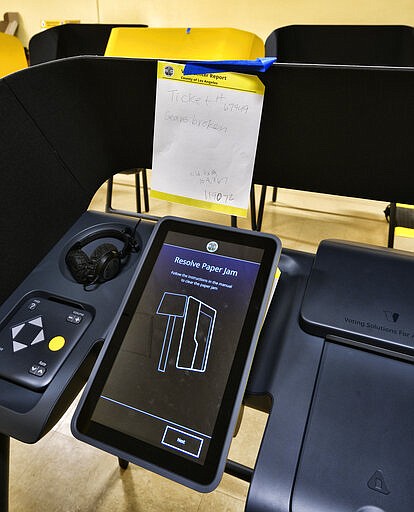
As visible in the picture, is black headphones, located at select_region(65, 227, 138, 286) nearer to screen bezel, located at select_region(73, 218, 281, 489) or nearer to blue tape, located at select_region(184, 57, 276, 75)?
screen bezel, located at select_region(73, 218, 281, 489)

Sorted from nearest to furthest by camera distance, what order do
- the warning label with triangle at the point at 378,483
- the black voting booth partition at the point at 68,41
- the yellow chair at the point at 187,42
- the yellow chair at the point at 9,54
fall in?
the warning label with triangle at the point at 378,483
the yellow chair at the point at 187,42
the yellow chair at the point at 9,54
the black voting booth partition at the point at 68,41

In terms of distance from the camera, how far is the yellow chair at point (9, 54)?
1.87 m

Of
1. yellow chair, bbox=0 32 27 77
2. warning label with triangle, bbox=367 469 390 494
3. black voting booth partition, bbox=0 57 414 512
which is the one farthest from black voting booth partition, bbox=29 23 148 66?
warning label with triangle, bbox=367 469 390 494

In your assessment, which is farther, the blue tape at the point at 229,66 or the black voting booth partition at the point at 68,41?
the black voting booth partition at the point at 68,41

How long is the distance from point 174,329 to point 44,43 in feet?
7.74

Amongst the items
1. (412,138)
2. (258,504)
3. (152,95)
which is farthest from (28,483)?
(412,138)

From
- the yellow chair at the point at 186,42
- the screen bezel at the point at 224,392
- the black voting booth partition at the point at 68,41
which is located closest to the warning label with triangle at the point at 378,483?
the screen bezel at the point at 224,392

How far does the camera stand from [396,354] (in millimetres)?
410

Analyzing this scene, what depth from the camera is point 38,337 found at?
19.1 inches

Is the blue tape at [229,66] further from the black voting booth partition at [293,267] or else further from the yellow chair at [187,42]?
the yellow chair at [187,42]

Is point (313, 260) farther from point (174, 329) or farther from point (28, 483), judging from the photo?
point (28, 483)

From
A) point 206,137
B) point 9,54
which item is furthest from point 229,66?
point 9,54

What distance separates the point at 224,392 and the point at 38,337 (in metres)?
0.26

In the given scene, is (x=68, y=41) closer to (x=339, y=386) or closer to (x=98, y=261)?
(x=98, y=261)
